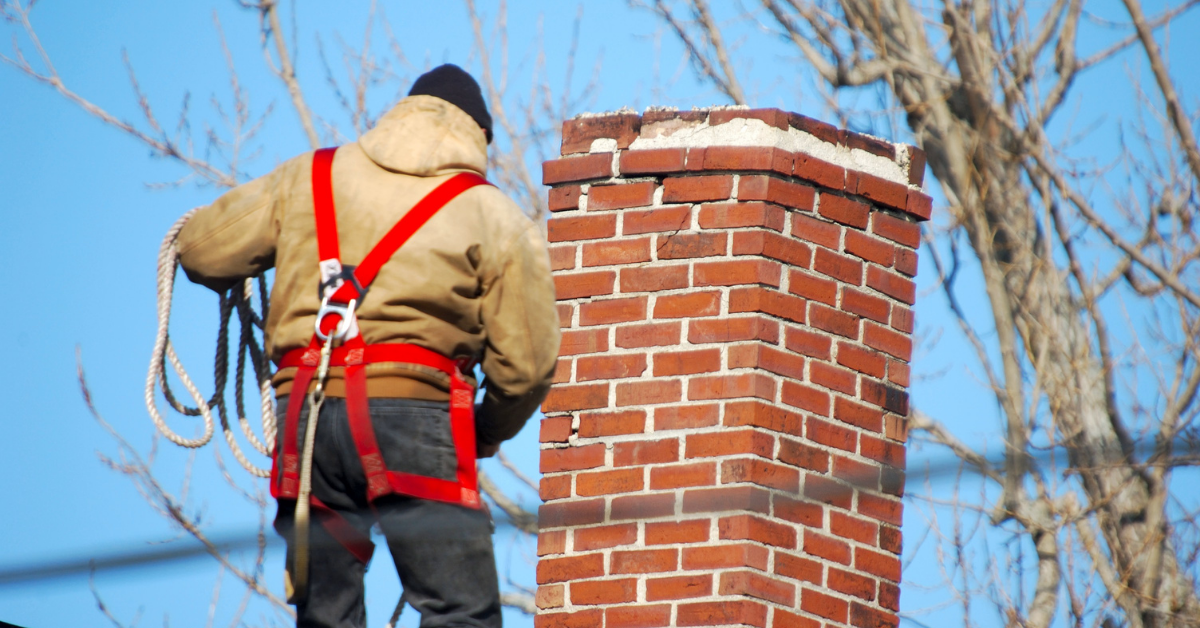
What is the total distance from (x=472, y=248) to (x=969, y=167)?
812 centimetres

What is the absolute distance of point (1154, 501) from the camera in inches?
356

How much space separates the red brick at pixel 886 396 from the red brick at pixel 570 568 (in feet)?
3.24

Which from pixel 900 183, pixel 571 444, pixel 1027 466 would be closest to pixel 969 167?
pixel 900 183

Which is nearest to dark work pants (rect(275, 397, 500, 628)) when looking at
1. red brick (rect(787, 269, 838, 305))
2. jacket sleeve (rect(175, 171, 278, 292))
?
jacket sleeve (rect(175, 171, 278, 292))

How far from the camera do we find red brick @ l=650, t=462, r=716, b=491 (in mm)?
4279

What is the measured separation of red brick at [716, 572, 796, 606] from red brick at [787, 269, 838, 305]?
90cm

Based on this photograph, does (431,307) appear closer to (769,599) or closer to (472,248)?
(472,248)

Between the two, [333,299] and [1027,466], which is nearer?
[1027,466]

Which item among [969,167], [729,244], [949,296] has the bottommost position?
[729,244]

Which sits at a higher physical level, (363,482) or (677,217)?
(677,217)

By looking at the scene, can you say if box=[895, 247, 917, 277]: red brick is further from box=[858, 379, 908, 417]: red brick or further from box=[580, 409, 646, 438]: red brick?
box=[580, 409, 646, 438]: red brick

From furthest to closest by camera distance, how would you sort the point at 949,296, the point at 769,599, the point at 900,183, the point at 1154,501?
the point at 949,296 → the point at 1154,501 → the point at 900,183 → the point at 769,599

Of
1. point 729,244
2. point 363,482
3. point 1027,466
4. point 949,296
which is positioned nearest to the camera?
point 1027,466

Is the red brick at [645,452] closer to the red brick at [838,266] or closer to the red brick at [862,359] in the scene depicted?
the red brick at [862,359]
